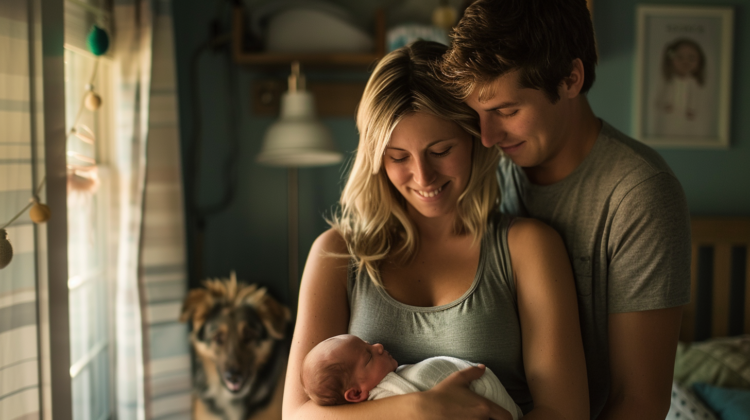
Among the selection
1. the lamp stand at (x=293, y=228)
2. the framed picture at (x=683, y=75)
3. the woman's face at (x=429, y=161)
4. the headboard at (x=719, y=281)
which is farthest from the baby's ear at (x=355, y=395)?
the framed picture at (x=683, y=75)

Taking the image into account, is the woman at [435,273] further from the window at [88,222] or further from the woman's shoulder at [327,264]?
the window at [88,222]

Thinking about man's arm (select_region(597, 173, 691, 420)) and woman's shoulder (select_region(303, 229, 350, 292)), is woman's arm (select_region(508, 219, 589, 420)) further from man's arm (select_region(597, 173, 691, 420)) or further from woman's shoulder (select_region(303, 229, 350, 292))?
woman's shoulder (select_region(303, 229, 350, 292))

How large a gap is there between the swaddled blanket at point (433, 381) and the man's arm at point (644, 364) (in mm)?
220

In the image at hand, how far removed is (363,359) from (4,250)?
718 millimetres

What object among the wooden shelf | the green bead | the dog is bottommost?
the dog

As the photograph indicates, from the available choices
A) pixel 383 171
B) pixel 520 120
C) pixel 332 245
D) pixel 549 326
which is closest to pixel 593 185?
pixel 520 120

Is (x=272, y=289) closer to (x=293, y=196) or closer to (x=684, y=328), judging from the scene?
→ (x=293, y=196)

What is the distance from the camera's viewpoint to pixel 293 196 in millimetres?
2729

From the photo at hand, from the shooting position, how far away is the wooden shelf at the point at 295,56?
2.54 metres

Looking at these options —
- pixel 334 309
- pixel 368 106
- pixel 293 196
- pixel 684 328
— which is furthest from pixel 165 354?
pixel 684 328

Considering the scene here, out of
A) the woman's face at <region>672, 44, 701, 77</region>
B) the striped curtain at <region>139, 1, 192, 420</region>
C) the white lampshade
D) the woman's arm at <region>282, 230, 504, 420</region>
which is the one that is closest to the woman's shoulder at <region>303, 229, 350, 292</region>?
the woman's arm at <region>282, 230, 504, 420</region>

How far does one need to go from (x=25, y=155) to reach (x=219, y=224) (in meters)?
1.64

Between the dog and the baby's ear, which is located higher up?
the baby's ear

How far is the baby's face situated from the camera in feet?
3.54
